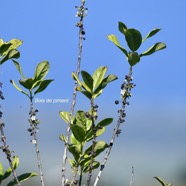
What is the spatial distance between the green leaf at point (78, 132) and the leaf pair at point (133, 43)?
2.36 feet

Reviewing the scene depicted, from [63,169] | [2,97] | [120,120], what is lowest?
[63,169]

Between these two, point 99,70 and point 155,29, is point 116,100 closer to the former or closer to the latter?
point 99,70

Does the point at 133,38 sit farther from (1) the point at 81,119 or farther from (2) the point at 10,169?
(2) the point at 10,169

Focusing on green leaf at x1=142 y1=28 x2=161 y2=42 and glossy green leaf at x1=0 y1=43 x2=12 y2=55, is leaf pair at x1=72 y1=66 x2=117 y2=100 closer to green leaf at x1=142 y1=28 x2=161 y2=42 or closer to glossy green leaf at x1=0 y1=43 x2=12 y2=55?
green leaf at x1=142 y1=28 x2=161 y2=42

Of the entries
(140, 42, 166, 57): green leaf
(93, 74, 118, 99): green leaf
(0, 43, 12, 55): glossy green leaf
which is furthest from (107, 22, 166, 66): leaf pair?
(0, 43, 12, 55): glossy green leaf

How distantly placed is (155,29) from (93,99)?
0.80 meters

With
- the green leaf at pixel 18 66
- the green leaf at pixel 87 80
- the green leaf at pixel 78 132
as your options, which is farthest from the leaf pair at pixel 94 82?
the green leaf at pixel 18 66

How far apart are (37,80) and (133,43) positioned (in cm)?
98

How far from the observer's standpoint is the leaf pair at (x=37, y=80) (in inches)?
175

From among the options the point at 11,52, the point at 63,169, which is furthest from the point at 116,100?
the point at 11,52

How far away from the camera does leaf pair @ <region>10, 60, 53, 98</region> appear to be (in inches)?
175

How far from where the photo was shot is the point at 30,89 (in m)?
4.50

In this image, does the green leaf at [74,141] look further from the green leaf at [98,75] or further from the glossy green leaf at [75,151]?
the green leaf at [98,75]

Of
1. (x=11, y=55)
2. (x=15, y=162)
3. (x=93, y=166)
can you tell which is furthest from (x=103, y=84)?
(x=15, y=162)
